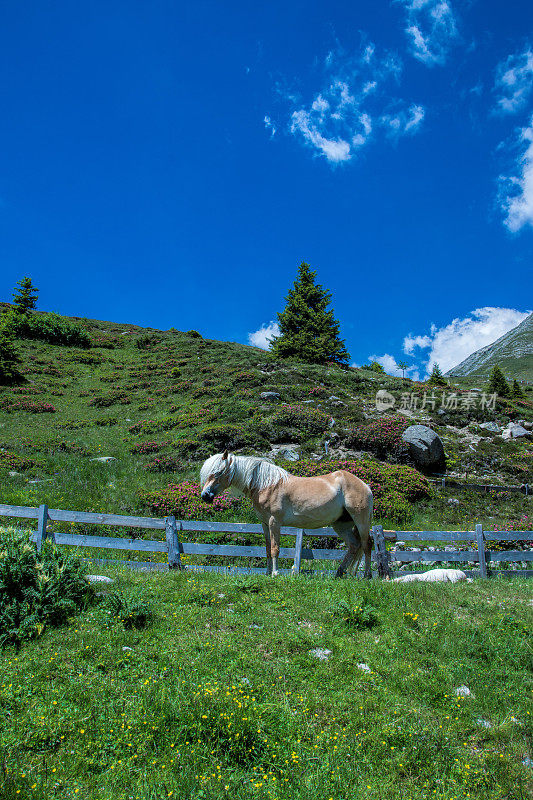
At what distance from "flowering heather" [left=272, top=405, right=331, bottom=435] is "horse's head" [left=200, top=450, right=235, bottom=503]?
13912mm

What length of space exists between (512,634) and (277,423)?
1745 cm

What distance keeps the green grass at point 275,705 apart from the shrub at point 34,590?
30 cm

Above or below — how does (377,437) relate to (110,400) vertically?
below

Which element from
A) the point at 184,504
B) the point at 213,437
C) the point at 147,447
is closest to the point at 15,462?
the point at 147,447

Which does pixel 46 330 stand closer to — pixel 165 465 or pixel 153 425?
pixel 153 425

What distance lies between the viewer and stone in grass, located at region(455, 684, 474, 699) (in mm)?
4320

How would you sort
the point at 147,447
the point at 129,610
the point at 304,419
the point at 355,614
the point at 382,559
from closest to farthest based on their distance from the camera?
the point at 129,610
the point at 355,614
the point at 382,559
the point at 147,447
the point at 304,419

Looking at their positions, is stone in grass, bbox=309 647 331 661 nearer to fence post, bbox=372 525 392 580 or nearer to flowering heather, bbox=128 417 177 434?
fence post, bbox=372 525 392 580

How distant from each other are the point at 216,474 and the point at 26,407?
25.1 m

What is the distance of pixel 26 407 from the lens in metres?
27.7

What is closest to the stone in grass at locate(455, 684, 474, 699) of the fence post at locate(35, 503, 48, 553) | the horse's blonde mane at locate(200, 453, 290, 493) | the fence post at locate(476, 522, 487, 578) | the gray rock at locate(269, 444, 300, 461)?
the horse's blonde mane at locate(200, 453, 290, 493)

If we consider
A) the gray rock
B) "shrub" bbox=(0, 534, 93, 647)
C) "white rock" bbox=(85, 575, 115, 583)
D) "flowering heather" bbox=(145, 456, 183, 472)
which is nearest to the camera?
"shrub" bbox=(0, 534, 93, 647)

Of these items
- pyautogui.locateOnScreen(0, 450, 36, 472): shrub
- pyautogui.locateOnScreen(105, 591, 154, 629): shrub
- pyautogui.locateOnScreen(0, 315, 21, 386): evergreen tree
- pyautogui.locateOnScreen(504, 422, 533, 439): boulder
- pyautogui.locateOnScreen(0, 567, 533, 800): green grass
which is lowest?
pyautogui.locateOnScreen(0, 567, 533, 800): green grass

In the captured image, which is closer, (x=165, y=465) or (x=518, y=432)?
(x=165, y=465)
